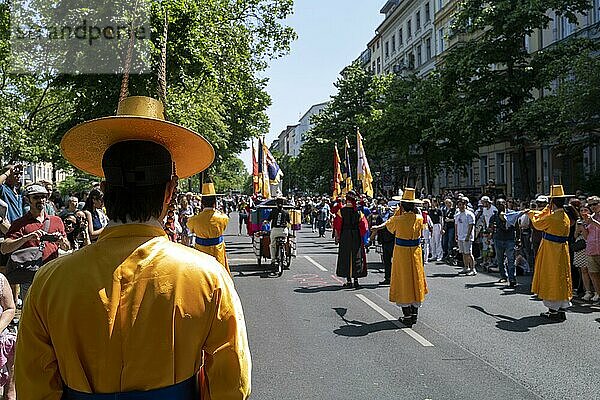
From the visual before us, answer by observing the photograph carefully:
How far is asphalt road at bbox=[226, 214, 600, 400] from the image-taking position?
20.1 ft

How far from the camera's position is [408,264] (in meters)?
9.34

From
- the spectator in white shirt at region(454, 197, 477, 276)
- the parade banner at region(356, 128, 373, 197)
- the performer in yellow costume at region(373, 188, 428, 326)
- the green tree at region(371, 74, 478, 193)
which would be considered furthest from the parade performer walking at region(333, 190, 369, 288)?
the green tree at region(371, 74, 478, 193)

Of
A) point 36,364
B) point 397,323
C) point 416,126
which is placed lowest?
point 397,323

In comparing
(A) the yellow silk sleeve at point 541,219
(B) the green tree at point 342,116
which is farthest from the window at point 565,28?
(A) the yellow silk sleeve at point 541,219

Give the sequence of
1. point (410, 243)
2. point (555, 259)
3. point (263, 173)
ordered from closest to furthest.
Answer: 1. point (410, 243)
2. point (555, 259)
3. point (263, 173)

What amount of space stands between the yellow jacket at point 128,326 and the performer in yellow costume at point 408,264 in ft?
24.1

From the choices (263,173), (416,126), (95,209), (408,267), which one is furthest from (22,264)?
(416,126)

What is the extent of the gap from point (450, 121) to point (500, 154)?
12896 millimetres

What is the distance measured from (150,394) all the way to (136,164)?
761 mm

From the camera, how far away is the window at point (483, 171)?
42469 mm

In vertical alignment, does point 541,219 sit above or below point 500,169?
below

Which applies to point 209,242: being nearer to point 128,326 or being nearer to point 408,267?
point 408,267

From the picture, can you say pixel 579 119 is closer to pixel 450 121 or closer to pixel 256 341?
pixel 450 121

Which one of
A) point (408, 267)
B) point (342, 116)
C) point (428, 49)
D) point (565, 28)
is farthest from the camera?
point (428, 49)
